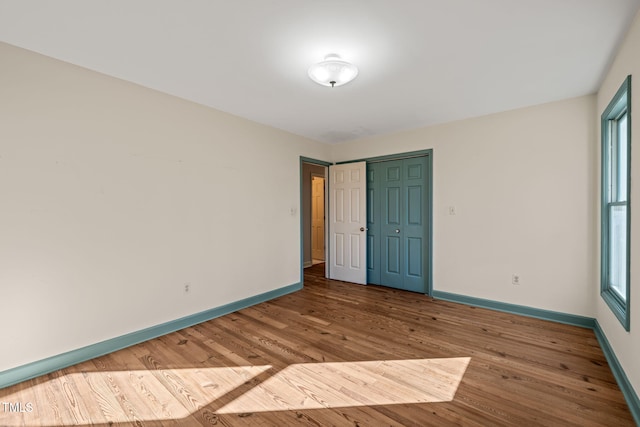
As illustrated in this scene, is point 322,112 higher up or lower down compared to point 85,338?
higher up

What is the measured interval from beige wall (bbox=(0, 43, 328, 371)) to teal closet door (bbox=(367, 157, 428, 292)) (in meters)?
2.01

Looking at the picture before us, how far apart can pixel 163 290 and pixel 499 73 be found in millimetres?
3824

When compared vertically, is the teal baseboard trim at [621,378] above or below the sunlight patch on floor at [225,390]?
above

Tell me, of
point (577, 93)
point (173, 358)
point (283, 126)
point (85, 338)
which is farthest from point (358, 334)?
point (577, 93)

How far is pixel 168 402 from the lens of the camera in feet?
6.27

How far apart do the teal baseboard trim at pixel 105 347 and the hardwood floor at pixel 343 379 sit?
8cm

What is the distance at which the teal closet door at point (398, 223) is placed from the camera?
4285 millimetres

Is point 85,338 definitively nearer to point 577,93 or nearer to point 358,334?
point 358,334

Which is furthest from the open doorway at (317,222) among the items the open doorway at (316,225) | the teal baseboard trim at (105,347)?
the teal baseboard trim at (105,347)

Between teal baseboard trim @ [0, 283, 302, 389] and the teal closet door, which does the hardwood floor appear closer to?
teal baseboard trim @ [0, 283, 302, 389]

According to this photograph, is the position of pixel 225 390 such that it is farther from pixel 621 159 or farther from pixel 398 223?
pixel 621 159

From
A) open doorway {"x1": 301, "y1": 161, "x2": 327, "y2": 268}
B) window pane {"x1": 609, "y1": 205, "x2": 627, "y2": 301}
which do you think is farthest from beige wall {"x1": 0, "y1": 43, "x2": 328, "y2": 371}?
window pane {"x1": 609, "y1": 205, "x2": 627, "y2": 301}

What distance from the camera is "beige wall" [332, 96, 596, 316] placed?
307 centimetres

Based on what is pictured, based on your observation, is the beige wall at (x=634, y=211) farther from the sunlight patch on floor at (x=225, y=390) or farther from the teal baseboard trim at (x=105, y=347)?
the teal baseboard trim at (x=105, y=347)
